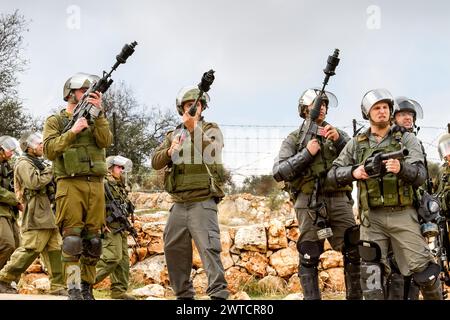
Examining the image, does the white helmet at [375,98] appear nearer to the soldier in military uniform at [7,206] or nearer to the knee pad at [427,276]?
the knee pad at [427,276]

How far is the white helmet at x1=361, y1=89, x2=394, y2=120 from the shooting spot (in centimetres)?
623

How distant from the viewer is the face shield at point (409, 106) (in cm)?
727

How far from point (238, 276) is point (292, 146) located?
5.66 m

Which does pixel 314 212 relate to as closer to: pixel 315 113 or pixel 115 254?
pixel 315 113

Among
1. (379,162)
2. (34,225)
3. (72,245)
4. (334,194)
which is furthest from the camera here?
(34,225)

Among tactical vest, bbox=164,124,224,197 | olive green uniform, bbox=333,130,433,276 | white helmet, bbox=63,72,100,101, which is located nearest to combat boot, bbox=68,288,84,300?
tactical vest, bbox=164,124,224,197

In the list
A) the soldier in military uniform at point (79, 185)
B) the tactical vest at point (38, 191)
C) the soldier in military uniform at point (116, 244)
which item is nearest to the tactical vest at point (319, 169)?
the soldier in military uniform at point (79, 185)

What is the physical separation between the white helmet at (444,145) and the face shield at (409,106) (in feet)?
1.60

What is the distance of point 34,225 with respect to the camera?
896 centimetres

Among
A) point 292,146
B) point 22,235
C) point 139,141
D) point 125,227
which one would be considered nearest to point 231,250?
point 125,227

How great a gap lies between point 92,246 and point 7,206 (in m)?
3.06

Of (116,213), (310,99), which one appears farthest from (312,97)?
(116,213)

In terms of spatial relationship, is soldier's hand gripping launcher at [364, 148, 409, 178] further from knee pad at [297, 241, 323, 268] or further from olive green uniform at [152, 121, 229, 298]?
olive green uniform at [152, 121, 229, 298]
